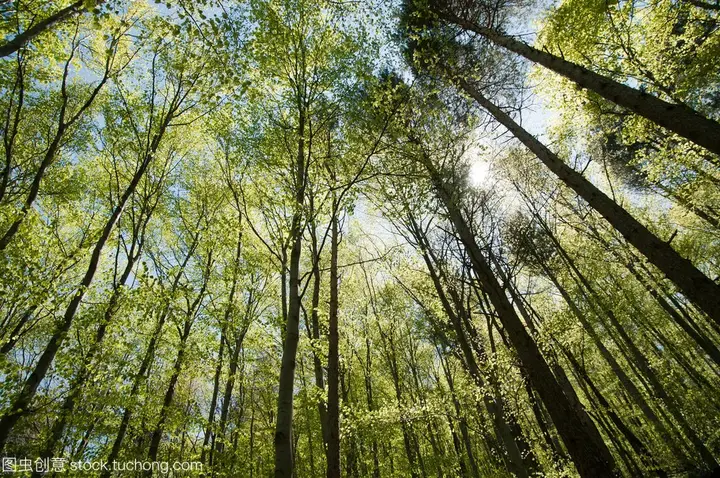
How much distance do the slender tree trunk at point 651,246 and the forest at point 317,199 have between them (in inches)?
1.3

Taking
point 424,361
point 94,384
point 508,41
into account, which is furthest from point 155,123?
point 424,361

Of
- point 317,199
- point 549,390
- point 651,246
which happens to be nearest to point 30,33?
A: point 317,199

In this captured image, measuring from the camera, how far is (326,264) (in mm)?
13266

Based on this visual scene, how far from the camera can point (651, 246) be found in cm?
478

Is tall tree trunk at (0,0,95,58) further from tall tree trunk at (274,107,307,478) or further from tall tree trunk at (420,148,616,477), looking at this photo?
tall tree trunk at (420,148,616,477)

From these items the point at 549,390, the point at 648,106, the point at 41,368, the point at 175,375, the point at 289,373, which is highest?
the point at 648,106

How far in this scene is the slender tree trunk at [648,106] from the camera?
4.15 metres

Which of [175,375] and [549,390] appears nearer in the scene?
[549,390]

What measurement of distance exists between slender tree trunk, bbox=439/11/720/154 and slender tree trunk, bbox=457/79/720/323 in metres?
1.28

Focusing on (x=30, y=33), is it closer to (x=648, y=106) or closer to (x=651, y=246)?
(x=648, y=106)

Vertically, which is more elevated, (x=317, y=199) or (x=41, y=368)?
(x=317, y=199)

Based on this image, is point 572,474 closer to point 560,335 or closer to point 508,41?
point 560,335

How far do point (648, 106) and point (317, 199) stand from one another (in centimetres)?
535

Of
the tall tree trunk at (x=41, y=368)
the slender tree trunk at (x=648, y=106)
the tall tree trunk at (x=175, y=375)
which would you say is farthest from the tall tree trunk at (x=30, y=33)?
the slender tree trunk at (x=648, y=106)
